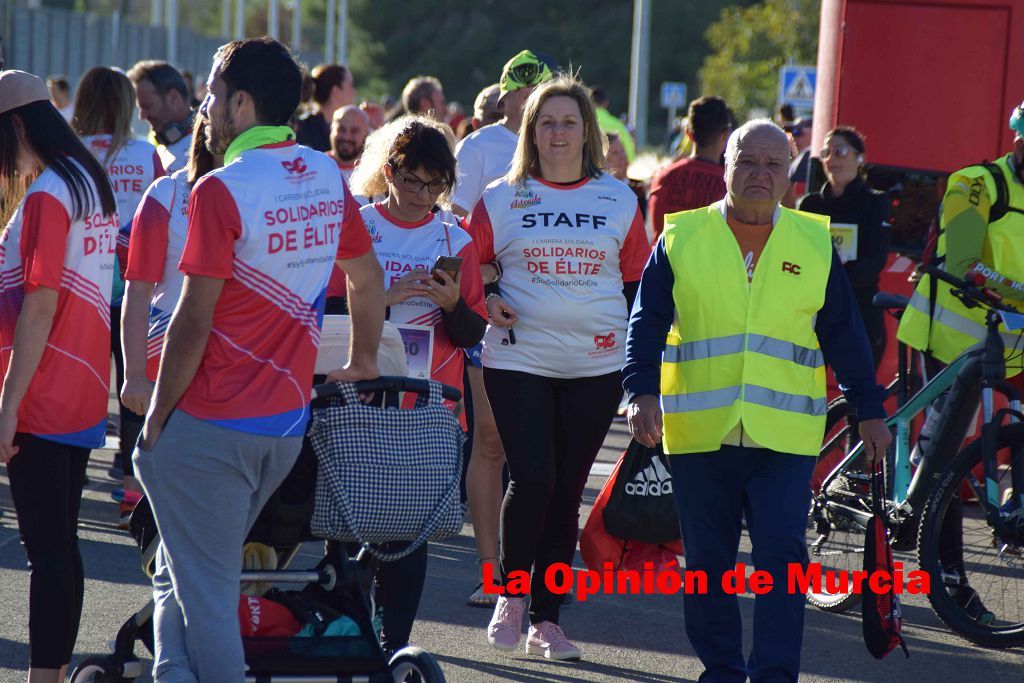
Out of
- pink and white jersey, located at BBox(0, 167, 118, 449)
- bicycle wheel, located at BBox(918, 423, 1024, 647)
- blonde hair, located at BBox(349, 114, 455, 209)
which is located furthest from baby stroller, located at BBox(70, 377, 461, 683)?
bicycle wheel, located at BBox(918, 423, 1024, 647)

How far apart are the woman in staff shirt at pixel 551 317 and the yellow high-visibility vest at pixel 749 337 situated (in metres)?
0.82

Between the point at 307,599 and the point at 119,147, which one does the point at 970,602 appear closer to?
the point at 307,599

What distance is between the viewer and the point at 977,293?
6.24 meters

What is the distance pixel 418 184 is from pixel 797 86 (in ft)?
54.6

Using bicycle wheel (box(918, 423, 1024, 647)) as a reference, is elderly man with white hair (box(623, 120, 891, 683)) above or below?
above

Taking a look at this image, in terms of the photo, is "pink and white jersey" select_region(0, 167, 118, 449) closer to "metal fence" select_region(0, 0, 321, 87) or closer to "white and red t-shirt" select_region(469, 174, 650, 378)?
"white and red t-shirt" select_region(469, 174, 650, 378)

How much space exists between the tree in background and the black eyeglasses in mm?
30399

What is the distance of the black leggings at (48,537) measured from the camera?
4457mm

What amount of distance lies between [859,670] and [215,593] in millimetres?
2825

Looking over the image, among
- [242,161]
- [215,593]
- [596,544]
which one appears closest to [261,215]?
[242,161]

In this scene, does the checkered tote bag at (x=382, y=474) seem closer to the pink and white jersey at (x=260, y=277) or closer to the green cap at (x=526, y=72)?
the pink and white jersey at (x=260, y=277)

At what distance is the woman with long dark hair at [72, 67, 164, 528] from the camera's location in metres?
7.26

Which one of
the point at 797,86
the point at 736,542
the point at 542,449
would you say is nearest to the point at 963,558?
the point at 736,542

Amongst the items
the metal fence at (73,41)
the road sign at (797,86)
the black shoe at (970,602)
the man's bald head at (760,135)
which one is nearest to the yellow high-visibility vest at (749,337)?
the man's bald head at (760,135)
